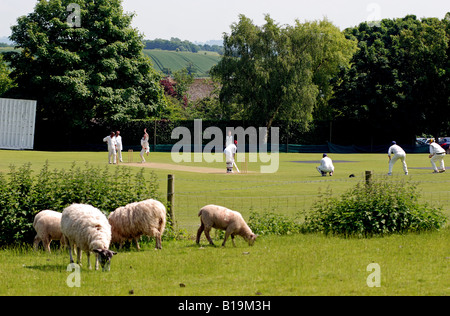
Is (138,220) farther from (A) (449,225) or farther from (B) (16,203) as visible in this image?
(A) (449,225)

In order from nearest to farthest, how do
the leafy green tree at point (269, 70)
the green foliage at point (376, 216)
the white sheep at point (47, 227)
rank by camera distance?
1. the white sheep at point (47, 227)
2. the green foliage at point (376, 216)
3. the leafy green tree at point (269, 70)

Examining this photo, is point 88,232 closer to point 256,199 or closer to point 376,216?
point 376,216

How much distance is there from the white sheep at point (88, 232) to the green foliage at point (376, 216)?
536cm

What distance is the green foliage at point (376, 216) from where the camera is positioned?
1334 cm

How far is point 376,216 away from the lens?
44.1 feet

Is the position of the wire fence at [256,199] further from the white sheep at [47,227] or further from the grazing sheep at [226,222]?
the white sheep at [47,227]

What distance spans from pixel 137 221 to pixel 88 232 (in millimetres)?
1817

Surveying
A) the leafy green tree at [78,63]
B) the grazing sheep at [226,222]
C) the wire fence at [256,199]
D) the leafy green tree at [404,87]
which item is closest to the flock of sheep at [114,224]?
the grazing sheep at [226,222]

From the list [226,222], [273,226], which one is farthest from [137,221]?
[273,226]

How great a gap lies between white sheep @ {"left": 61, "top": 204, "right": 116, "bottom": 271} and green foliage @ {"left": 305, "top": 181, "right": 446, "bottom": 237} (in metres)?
5.36

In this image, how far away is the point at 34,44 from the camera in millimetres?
57812

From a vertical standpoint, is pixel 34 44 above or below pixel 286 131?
above
